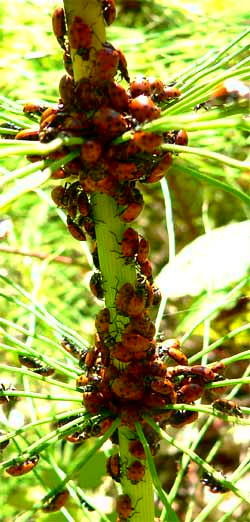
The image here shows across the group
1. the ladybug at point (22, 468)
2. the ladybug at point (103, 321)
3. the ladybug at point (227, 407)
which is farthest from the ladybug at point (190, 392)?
the ladybug at point (22, 468)

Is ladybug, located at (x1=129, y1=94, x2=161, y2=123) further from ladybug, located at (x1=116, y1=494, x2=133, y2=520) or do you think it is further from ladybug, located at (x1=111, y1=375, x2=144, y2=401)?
ladybug, located at (x1=116, y1=494, x2=133, y2=520)

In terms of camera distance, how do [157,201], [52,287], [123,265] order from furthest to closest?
[157,201], [52,287], [123,265]

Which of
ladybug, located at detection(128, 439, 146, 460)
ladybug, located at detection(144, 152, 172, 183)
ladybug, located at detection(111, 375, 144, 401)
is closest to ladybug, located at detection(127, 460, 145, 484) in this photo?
ladybug, located at detection(128, 439, 146, 460)

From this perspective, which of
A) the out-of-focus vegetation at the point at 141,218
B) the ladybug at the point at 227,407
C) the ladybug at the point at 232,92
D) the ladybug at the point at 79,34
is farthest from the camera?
the out-of-focus vegetation at the point at 141,218

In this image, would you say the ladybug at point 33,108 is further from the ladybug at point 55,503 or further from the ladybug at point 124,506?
the ladybug at point 124,506

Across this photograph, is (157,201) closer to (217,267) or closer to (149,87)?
(217,267)

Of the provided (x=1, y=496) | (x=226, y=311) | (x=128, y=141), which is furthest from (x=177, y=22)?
(x=128, y=141)

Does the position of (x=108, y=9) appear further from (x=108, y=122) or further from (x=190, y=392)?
(x=190, y=392)

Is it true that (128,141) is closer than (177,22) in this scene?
Yes
